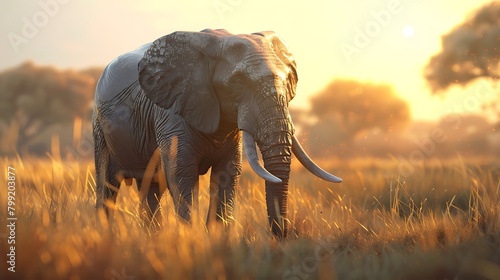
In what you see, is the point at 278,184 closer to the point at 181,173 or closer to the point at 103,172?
the point at 181,173

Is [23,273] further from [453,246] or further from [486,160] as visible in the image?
[486,160]

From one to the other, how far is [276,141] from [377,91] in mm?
29556

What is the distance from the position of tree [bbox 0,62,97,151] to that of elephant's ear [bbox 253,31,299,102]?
2259cm

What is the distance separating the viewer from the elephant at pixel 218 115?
5348 millimetres

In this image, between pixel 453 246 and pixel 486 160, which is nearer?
pixel 453 246

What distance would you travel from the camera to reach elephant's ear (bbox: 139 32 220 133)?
5.79 meters

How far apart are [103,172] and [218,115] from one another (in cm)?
242

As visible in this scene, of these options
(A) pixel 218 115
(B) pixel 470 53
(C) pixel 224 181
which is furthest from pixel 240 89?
(B) pixel 470 53

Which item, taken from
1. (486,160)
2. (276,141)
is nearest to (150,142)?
(276,141)

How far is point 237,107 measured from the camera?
5621mm

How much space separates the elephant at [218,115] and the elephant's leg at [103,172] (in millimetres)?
812

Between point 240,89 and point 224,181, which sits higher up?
point 240,89

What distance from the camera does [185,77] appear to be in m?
5.91

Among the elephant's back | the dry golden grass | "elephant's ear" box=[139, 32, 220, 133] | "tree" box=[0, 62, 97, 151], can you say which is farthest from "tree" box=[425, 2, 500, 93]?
"tree" box=[0, 62, 97, 151]
